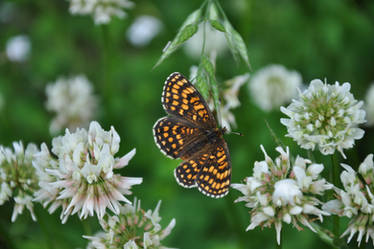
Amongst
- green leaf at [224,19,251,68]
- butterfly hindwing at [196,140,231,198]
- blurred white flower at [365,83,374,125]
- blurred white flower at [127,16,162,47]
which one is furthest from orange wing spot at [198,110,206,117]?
blurred white flower at [127,16,162,47]

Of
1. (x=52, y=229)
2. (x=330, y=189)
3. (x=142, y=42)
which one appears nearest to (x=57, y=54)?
(x=142, y=42)

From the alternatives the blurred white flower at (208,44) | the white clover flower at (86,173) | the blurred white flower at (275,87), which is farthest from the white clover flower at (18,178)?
the blurred white flower at (208,44)

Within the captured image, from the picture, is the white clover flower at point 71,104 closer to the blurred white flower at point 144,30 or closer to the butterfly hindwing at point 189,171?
the blurred white flower at point 144,30

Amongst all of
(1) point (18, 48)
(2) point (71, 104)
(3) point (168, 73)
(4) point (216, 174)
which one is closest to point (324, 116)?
(4) point (216, 174)

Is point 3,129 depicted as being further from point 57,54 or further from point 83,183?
point 83,183

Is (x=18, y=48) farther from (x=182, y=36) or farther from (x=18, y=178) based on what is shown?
(x=182, y=36)
